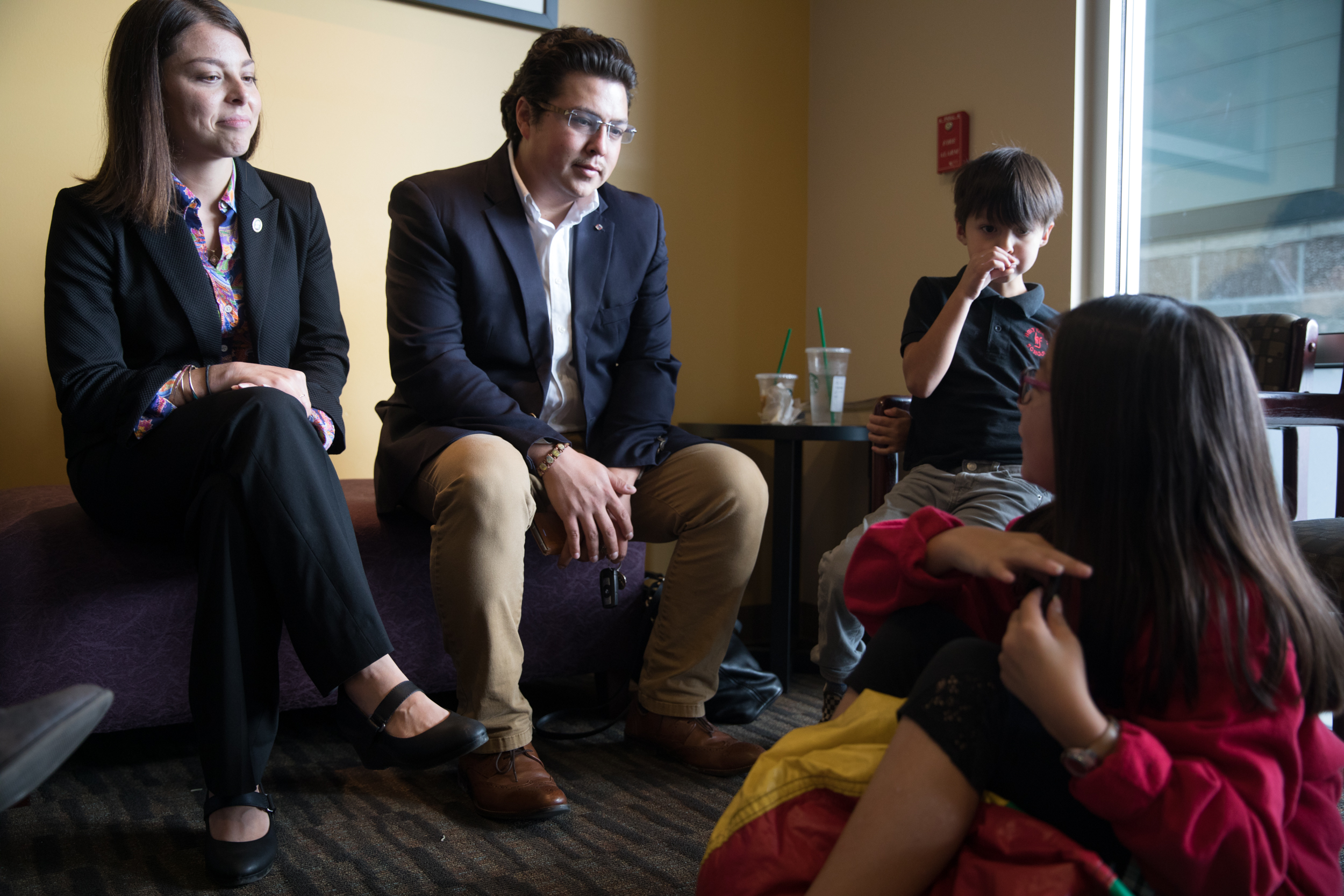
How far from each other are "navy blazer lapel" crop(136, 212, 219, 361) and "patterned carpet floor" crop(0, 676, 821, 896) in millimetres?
650

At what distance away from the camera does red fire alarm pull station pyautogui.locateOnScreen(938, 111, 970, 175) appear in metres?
2.21

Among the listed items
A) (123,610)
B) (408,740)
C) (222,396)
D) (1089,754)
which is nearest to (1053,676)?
(1089,754)

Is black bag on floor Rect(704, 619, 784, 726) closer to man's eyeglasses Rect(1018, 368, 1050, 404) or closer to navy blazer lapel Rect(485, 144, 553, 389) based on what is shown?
navy blazer lapel Rect(485, 144, 553, 389)

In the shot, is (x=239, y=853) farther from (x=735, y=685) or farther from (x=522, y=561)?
(x=735, y=685)

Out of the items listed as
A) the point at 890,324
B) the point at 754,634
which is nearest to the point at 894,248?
the point at 890,324

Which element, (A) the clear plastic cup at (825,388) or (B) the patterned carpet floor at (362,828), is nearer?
(B) the patterned carpet floor at (362,828)

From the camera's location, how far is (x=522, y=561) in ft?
4.62

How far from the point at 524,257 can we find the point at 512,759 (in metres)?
0.82

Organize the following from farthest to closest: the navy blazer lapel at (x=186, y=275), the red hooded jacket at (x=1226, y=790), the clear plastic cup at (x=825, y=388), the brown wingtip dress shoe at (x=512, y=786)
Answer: the clear plastic cup at (x=825, y=388)
the navy blazer lapel at (x=186, y=275)
the brown wingtip dress shoe at (x=512, y=786)
the red hooded jacket at (x=1226, y=790)

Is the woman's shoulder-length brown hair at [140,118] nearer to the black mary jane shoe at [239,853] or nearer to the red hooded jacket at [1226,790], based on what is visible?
the black mary jane shoe at [239,853]

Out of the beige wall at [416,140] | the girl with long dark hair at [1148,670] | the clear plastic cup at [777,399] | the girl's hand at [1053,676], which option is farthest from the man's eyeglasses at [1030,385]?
the beige wall at [416,140]

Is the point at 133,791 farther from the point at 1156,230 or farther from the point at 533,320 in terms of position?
the point at 1156,230

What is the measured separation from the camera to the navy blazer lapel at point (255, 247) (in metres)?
1.47

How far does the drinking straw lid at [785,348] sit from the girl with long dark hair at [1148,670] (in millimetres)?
1642
